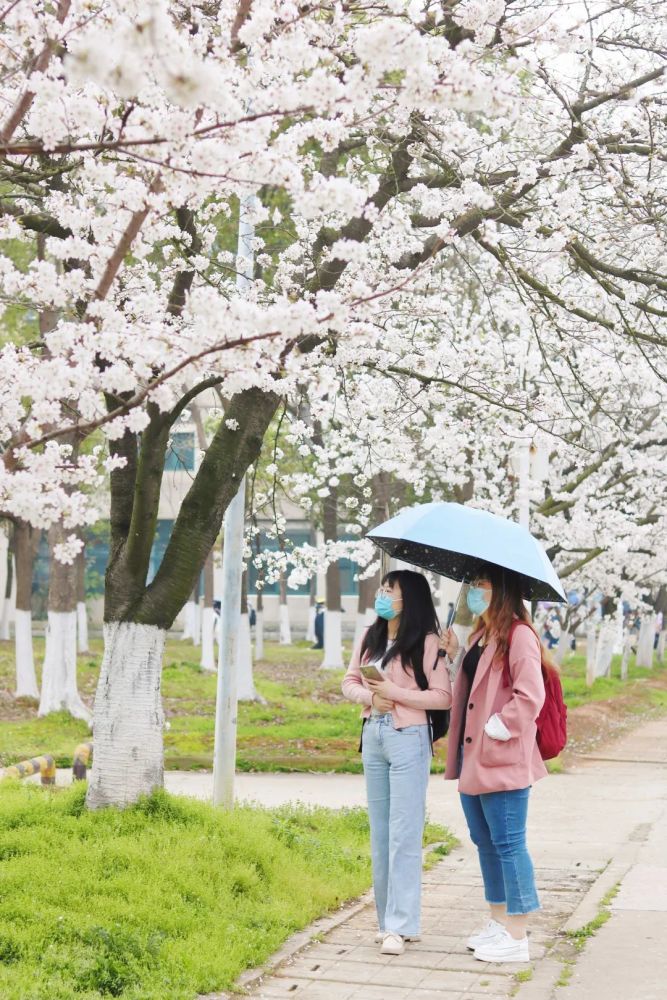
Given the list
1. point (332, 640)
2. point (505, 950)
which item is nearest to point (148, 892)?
point (505, 950)

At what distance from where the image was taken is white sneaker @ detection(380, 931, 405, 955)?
6.58m

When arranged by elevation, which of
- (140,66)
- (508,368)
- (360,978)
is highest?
(508,368)

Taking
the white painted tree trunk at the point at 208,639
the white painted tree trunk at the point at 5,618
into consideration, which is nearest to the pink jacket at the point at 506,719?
the white painted tree trunk at the point at 208,639

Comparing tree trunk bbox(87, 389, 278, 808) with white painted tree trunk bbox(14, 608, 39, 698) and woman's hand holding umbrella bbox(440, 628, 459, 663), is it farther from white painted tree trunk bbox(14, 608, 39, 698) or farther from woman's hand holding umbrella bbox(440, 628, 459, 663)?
white painted tree trunk bbox(14, 608, 39, 698)

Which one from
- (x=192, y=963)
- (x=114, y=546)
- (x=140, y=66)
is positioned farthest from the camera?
(x=114, y=546)

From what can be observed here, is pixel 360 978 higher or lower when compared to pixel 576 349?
lower

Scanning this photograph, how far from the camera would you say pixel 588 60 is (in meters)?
8.72

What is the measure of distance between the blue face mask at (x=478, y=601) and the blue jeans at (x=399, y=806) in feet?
2.08

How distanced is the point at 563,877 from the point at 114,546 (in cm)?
363

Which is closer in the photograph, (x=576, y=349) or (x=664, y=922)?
(x=664, y=922)

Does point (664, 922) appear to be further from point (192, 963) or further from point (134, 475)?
point (134, 475)

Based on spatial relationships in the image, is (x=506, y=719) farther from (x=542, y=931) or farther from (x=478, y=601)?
(x=542, y=931)

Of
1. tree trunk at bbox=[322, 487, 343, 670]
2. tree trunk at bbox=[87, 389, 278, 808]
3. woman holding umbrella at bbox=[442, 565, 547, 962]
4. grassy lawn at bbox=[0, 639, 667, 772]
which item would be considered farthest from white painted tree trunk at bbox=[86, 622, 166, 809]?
tree trunk at bbox=[322, 487, 343, 670]

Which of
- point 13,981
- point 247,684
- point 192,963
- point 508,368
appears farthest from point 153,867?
point 247,684
